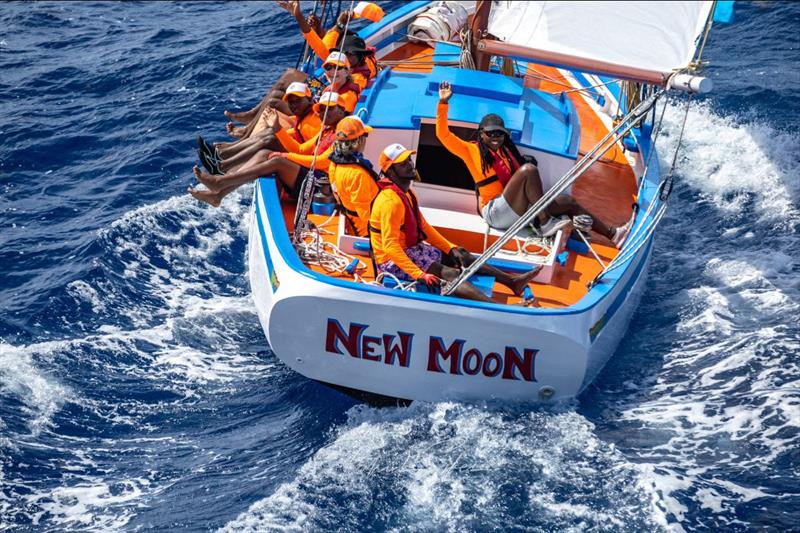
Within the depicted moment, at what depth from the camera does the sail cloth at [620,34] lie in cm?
767

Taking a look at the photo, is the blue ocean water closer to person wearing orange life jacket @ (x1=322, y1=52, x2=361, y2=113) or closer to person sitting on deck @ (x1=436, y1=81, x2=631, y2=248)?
person sitting on deck @ (x1=436, y1=81, x2=631, y2=248)

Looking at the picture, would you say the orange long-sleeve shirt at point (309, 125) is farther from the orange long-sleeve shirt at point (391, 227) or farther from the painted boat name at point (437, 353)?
the painted boat name at point (437, 353)

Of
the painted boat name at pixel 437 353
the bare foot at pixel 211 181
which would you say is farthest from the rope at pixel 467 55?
the painted boat name at pixel 437 353

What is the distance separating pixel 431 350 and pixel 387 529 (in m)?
1.34

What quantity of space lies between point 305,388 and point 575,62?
334 centimetres

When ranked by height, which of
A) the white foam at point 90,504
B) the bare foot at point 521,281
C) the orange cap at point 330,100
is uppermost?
the orange cap at point 330,100

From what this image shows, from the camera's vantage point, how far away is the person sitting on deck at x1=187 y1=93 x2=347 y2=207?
853 cm

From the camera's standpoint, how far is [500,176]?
8.29 m

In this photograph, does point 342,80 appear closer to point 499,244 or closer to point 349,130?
point 349,130

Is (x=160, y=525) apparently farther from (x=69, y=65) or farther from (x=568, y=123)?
(x=69, y=65)

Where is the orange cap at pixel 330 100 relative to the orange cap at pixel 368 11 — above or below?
below

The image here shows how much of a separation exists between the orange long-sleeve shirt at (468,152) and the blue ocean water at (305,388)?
5.73 ft

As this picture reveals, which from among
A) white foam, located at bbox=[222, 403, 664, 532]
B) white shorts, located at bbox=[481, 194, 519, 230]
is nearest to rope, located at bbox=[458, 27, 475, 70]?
white shorts, located at bbox=[481, 194, 519, 230]

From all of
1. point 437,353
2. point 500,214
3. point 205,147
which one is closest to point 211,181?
point 205,147
